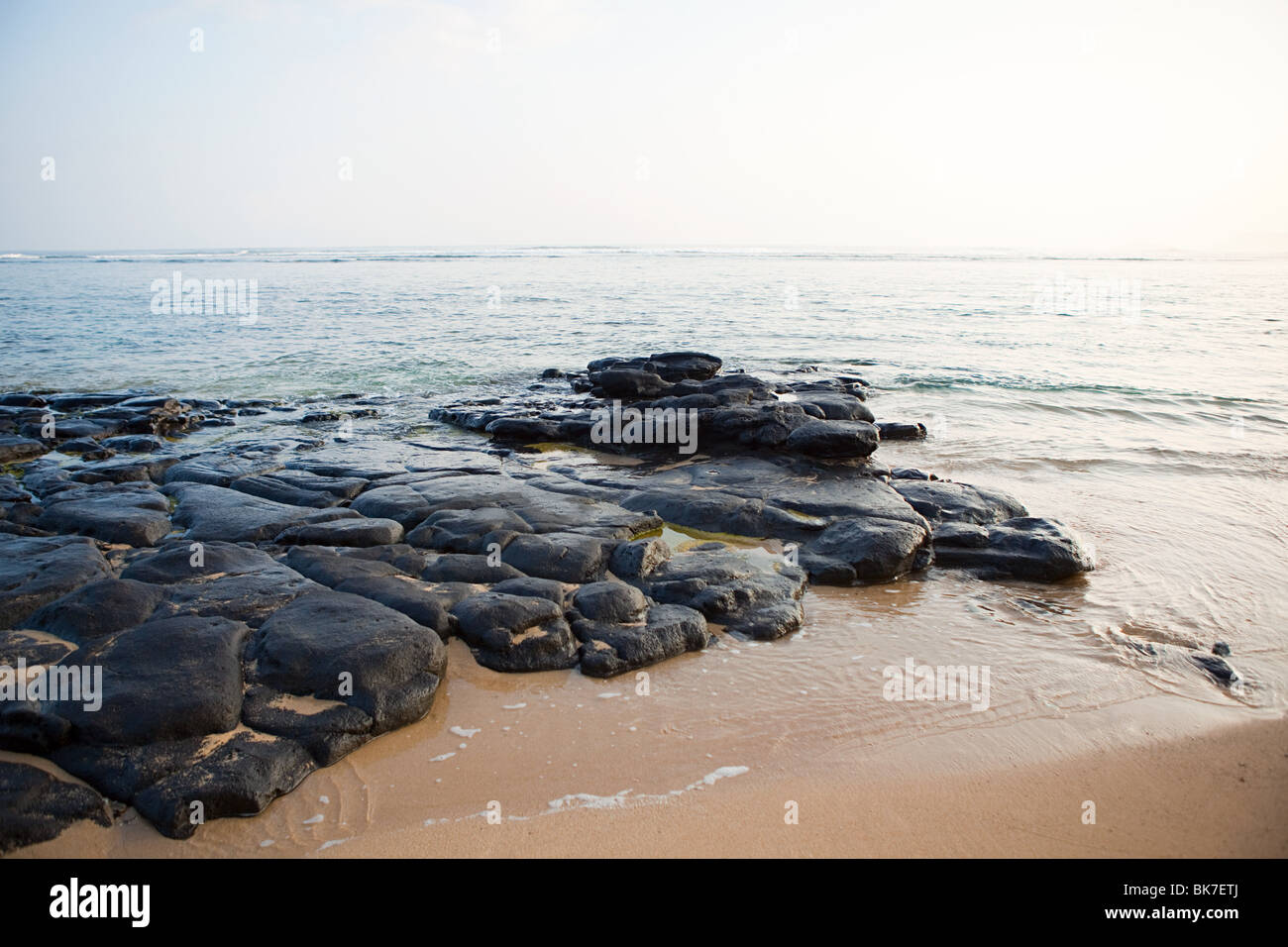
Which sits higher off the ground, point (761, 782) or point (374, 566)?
point (374, 566)

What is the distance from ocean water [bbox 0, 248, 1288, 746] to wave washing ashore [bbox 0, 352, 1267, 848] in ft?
1.06

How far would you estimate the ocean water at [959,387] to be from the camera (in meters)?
4.82

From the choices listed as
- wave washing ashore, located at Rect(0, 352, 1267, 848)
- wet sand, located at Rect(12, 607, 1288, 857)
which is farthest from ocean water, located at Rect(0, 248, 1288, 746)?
wave washing ashore, located at Rect(0, 352, 1267, 848)

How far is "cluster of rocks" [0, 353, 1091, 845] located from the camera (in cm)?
373

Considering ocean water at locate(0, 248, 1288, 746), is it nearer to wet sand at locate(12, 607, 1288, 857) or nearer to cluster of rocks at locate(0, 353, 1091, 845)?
wet sand at locate(12, 607, 1288, 857)

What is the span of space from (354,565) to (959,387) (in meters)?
12.6

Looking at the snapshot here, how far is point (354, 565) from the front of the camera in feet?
18.5

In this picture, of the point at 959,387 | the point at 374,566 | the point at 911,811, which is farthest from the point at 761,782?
the point at 959,387

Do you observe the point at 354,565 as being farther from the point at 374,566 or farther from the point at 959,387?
the point at 959,387

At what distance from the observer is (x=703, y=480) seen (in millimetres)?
8258
